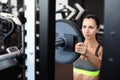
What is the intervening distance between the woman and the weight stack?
59 cm

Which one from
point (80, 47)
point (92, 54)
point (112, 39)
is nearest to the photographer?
point (112, 39)

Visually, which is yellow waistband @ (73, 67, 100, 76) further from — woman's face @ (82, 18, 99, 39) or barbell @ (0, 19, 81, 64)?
barbell @ (0, 19, 81, 64)

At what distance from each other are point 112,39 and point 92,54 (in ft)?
2.01

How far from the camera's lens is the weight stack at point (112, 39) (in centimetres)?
52

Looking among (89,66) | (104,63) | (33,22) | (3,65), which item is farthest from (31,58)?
(89,66)

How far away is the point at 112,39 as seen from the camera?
536mm

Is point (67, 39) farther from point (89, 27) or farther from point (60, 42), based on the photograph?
point (89, 27)

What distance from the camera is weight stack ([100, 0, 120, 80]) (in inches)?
20.5

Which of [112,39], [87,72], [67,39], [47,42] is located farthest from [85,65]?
[112,39]

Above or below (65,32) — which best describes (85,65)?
below

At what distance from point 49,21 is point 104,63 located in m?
0.23

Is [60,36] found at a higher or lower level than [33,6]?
lower

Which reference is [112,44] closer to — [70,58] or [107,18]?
[107,18]

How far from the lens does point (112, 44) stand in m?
0.54
